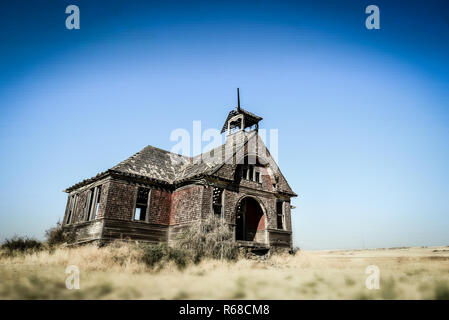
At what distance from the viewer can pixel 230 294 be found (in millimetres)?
6410

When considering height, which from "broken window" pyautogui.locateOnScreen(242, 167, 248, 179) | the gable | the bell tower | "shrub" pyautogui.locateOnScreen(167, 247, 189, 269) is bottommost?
"shrub" pyautogui.locateOnScreen(167, 247, 189, 269)

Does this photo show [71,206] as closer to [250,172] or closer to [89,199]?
[89,199]

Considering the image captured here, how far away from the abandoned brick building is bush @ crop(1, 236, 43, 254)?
2.26m

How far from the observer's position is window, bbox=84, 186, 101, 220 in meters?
16.4

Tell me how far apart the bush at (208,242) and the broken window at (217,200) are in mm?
1799

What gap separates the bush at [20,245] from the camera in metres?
14.2

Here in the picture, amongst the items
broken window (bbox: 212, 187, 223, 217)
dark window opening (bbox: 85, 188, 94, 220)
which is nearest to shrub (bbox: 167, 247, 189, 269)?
broken window (bbox: 212, 187, 223, 217)

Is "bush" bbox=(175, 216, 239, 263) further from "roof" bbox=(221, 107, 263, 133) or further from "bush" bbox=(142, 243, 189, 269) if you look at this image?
"roof" bbox=(221, 107, 263, 133)

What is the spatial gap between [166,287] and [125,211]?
9810 mm

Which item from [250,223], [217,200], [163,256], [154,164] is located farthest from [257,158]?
[163,256]

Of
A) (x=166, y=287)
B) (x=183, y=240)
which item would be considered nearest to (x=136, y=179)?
(x=183, y=240)
